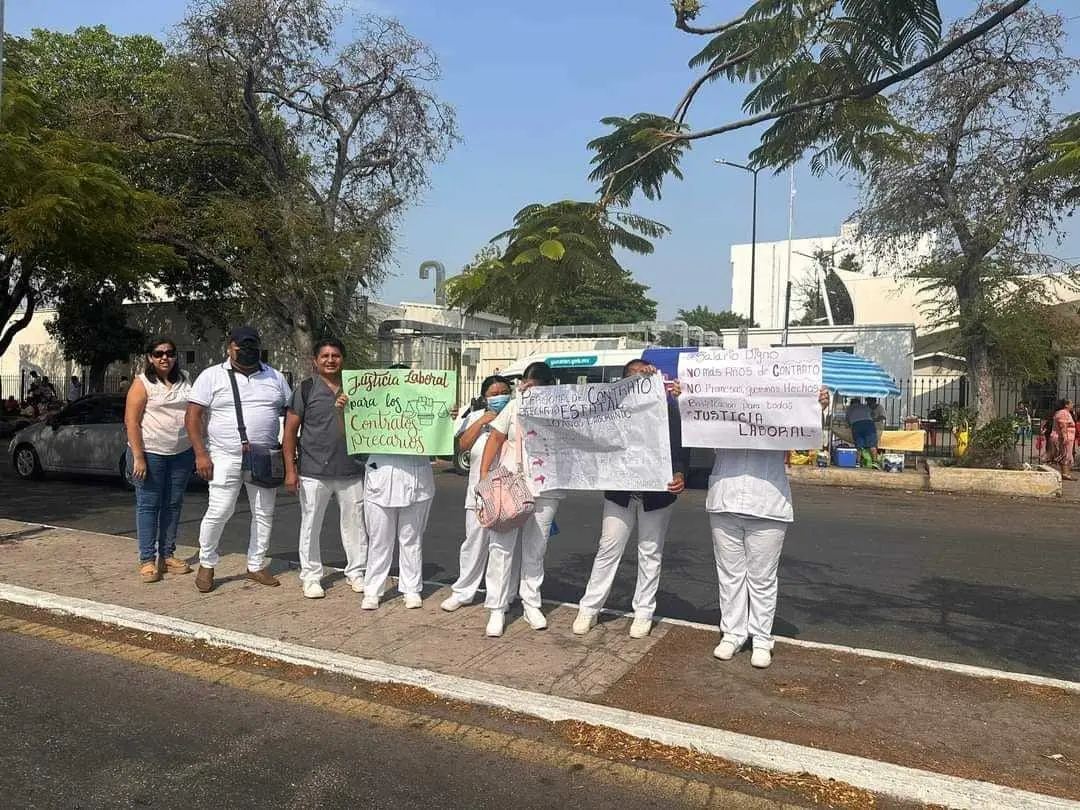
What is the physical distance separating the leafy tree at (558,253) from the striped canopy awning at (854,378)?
11.5m

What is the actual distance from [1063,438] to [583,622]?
14114 mm

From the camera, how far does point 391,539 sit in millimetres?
5973

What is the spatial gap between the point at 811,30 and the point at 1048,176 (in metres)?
1.56

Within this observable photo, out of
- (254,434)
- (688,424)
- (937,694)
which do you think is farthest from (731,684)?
(254,434)

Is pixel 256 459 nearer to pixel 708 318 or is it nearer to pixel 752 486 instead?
pixel 752 486

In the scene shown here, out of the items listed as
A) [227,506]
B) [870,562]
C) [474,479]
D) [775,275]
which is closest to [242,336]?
[227,506]

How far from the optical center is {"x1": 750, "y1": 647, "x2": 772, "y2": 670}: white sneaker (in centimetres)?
496

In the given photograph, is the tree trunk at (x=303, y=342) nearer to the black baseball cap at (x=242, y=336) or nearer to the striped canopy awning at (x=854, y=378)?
the striped canopy awning at (x=854, y=378)

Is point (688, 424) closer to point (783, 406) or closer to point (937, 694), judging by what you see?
point (783, 406)

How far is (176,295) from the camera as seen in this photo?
26.3 metres

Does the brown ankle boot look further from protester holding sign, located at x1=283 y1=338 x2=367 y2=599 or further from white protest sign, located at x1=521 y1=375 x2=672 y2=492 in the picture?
white protest sign, located at x1=521 y1=375 x2=672 y2=492

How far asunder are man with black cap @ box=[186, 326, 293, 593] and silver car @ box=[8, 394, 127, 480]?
704cm

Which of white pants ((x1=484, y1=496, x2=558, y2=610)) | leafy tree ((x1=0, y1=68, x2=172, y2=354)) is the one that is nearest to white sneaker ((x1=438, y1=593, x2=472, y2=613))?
white pants ((x1=484, y1=496, x2=558, y2=610))

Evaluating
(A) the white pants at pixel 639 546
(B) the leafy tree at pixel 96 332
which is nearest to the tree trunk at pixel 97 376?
(B) the leafy tree at pixel 96 332
